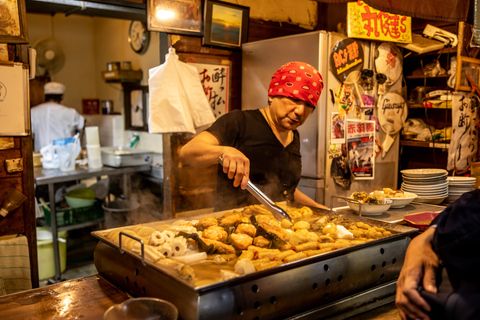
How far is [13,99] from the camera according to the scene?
3.08 metres

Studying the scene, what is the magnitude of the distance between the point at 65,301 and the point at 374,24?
12.3ft

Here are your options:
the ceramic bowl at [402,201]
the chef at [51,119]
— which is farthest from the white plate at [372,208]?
the chef at [51,119]

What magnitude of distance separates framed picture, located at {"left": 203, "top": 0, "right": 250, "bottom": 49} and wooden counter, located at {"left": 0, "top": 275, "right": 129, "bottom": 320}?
3034 millimetres

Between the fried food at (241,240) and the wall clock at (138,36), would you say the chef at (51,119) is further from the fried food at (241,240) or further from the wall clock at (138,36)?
the fried food at (241,240)

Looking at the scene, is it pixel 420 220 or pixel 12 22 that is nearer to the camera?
pixel 420 220

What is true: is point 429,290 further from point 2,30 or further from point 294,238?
point 2,30

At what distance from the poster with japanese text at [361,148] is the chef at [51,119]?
4.88m

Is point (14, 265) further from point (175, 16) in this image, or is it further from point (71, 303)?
point (175, 16)

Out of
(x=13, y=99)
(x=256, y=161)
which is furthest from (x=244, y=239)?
(x=13, y=99)

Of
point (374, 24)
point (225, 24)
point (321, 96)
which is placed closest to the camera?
point (321, 96)

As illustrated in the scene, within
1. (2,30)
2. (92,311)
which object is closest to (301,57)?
(2,30)

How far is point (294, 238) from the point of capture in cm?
179

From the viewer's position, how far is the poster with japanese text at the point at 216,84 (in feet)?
13.9

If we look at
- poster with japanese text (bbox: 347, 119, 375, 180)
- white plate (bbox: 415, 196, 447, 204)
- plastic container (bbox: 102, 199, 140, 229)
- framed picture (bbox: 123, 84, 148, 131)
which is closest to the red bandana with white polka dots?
white plate (bbox: 415, 196, 447, 204)
